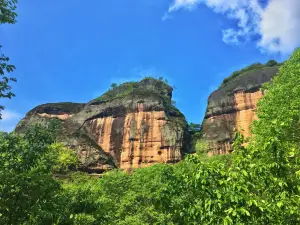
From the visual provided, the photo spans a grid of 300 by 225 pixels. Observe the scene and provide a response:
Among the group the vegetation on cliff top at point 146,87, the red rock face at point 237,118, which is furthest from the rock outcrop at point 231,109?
the vegetation on cliff top at point 146,87

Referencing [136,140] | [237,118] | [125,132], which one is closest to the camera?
[237,118]

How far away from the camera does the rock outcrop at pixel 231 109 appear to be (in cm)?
5588

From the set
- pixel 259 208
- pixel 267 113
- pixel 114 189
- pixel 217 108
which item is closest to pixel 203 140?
pixel 217 108

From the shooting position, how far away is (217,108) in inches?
2373

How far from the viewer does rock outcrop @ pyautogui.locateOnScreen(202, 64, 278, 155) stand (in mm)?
55875

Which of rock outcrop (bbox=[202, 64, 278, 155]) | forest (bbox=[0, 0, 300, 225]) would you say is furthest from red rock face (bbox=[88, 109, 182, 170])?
forest (bbox=[0, 0, 300, 225])

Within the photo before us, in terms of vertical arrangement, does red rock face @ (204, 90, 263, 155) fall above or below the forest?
above

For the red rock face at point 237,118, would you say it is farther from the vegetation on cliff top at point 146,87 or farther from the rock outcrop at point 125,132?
the vegetation on cliff top at point 146,87

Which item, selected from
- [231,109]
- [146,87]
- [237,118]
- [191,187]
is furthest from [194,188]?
[146,87]

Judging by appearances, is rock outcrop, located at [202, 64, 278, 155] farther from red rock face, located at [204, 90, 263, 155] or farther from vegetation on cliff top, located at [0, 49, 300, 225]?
vegetation on cliff top, located at [0, 49, 300, 225]

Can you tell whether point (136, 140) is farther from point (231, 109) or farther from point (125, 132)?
point (231, 109)

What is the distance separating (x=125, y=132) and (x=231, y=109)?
19.6 metres

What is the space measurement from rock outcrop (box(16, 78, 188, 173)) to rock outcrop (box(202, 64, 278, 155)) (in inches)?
209

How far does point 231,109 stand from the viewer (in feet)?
192
